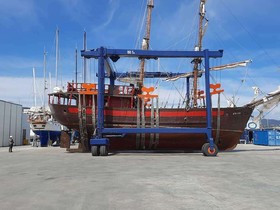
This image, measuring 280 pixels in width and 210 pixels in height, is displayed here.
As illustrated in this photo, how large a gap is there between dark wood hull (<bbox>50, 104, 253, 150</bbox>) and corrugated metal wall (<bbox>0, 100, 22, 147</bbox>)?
18.1 metres

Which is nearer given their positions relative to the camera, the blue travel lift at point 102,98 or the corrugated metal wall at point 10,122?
the blue travel lift at point 102,98

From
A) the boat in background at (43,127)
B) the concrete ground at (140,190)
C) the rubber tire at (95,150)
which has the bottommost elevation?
the concrete ground at (140,190)

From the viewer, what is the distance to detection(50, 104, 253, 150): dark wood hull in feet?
85.8

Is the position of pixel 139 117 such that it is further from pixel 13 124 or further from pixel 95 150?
pixel 13 124

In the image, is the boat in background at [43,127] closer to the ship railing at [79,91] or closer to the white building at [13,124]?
the white building at [13,124]

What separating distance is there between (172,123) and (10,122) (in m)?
27.0

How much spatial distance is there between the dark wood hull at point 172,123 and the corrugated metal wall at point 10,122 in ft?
59.5

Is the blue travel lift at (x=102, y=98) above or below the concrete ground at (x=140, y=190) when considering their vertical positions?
above

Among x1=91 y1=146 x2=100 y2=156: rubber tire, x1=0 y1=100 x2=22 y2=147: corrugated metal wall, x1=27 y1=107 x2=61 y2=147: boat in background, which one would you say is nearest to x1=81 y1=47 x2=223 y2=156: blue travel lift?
x1=91 y1=146 x2=100 y2=156: rubber tire

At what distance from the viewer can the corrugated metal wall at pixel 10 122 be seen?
4231 cm

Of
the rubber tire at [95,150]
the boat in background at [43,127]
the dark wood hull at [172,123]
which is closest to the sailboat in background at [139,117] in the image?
the dark wood hull at [172,123]

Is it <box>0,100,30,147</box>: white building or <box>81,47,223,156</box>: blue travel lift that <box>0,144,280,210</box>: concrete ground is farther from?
<box>0,100,30,147</box>: white building

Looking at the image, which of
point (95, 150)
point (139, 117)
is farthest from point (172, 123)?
point (95, 150)

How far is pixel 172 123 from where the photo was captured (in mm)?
26141
